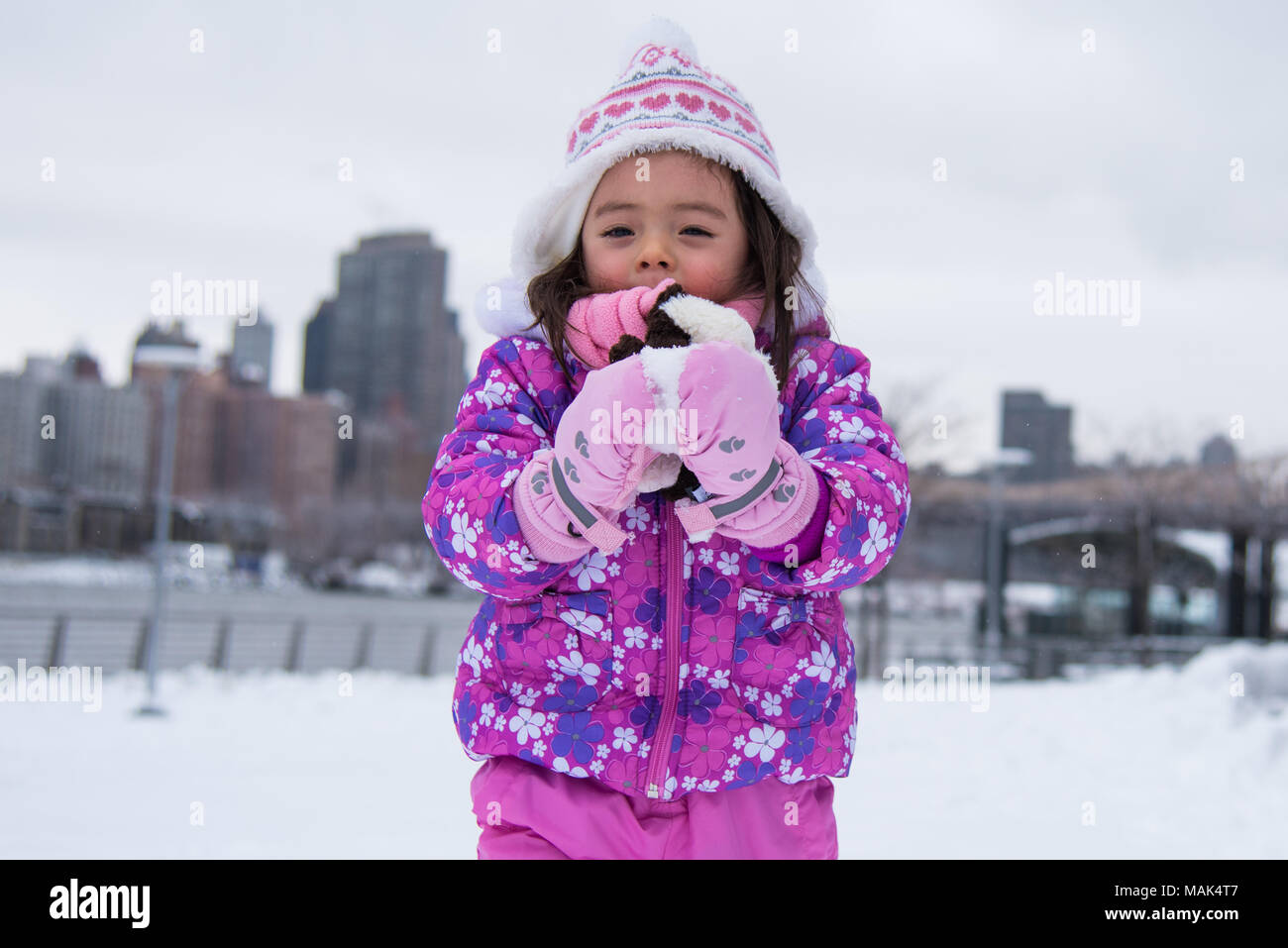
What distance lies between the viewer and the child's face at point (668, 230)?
1474 mm

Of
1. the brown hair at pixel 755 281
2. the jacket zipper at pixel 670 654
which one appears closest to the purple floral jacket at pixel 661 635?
the jacket zipper at pixel 670 654

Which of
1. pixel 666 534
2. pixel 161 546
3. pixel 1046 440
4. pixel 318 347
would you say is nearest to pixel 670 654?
pixel 666 534

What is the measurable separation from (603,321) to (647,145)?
37 centimetres

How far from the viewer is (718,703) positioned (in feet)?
4.40

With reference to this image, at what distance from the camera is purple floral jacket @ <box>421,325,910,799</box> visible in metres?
1.29

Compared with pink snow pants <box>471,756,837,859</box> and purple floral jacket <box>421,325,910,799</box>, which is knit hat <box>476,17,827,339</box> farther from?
pink snow pants <box>471,756,837,859</box>

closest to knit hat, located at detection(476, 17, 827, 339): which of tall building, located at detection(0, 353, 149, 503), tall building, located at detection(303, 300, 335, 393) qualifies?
tall building, located at detection(0, 353, 149, 503)

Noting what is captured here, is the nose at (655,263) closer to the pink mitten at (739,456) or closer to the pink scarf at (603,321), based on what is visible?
the pink scarf at (603,321)

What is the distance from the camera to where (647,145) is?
5.15 ft

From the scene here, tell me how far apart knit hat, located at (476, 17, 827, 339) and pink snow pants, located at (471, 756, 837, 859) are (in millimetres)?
647
